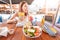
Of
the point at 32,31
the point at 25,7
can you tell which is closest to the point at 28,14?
the point at 25,7

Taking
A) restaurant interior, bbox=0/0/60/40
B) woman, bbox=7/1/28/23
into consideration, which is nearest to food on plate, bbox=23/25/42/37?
restaurant interior, bbox=0/0/60/40

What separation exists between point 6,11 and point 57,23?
2.24 feet

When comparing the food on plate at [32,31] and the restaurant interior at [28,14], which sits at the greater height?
the restaurant interior at [28,14]

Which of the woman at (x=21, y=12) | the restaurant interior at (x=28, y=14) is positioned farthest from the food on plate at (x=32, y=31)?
the woman at (x=21, y=12)

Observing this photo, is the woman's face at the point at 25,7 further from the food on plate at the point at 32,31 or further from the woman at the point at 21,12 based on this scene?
the food on plate at the point at 32,31

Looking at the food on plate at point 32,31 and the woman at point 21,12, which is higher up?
the woman at point 21,12

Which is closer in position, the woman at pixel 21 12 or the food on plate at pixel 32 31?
the food on plate at pixel 32 31

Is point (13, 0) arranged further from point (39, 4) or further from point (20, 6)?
point (39, 4)

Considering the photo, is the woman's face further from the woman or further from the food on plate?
the food on plate

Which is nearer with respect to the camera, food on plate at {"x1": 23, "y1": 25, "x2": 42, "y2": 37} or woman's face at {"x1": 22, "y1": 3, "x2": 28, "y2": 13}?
food on plate at {"x1": 23, "y1": 25, "x2": 42, "y2": 37}

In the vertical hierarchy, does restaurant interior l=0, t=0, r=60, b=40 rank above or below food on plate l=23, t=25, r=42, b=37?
above

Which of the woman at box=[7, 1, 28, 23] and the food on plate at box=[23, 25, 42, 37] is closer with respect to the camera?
the food on plate at box=[23, 25, 42, 37]

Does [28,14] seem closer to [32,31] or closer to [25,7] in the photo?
[25,7]

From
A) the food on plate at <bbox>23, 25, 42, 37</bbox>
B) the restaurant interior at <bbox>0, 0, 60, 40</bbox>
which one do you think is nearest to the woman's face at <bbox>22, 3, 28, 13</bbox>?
the restaurant interior at <bbox>0, 0, 60, 40</bbox>
